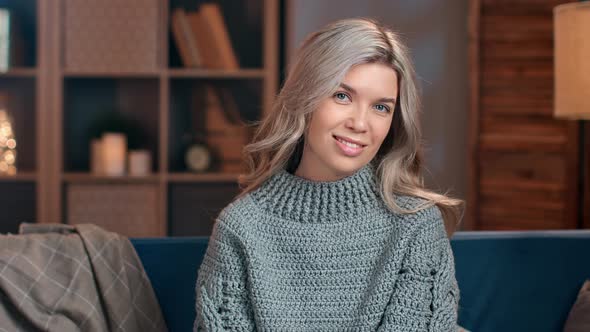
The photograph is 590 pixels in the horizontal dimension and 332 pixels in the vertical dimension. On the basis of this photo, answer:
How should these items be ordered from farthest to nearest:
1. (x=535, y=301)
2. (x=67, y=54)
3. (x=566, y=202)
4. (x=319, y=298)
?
1. (x=67, y=54)
2. (x=566, y=202)
3. (x=535, y=301)
4. (x=319, y=298)

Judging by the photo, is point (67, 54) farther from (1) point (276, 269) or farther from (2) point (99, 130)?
(1) point (276, 269)

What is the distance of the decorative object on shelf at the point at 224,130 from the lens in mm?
3709

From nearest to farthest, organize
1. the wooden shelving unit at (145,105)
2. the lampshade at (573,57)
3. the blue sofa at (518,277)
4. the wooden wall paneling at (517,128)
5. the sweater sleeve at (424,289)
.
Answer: the sweater sleeve at (424,289) → the blue sofa at (518,277) → the lampshade at (573,57) → the wooden wall paneling at (517,128) → the wooden shelving unit at (145,105)

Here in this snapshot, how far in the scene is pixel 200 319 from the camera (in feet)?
4.69

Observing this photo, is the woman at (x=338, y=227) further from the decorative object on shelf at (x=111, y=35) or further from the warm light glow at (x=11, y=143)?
the warm light glow at (x=11, y=143)

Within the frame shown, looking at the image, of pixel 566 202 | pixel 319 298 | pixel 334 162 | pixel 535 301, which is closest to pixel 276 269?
pixel 319 298

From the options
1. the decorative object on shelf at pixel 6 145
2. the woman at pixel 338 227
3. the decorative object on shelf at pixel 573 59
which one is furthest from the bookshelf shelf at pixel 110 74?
the woman at pixel 338 227

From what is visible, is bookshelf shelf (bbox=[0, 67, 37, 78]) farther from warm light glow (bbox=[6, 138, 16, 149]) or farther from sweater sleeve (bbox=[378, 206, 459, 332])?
sweater sleeve (bbox=[378, 206, 459, 332])

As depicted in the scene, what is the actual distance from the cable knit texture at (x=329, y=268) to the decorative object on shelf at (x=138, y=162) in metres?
2.19

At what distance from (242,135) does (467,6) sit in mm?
1215

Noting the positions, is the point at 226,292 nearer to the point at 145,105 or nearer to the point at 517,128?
the point at 517,128

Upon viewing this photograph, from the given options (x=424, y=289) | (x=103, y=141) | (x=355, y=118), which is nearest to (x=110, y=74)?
(x=103, y=141)

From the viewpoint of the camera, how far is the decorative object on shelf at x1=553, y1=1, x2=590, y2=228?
7.45 ft

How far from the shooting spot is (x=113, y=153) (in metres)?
3.56
